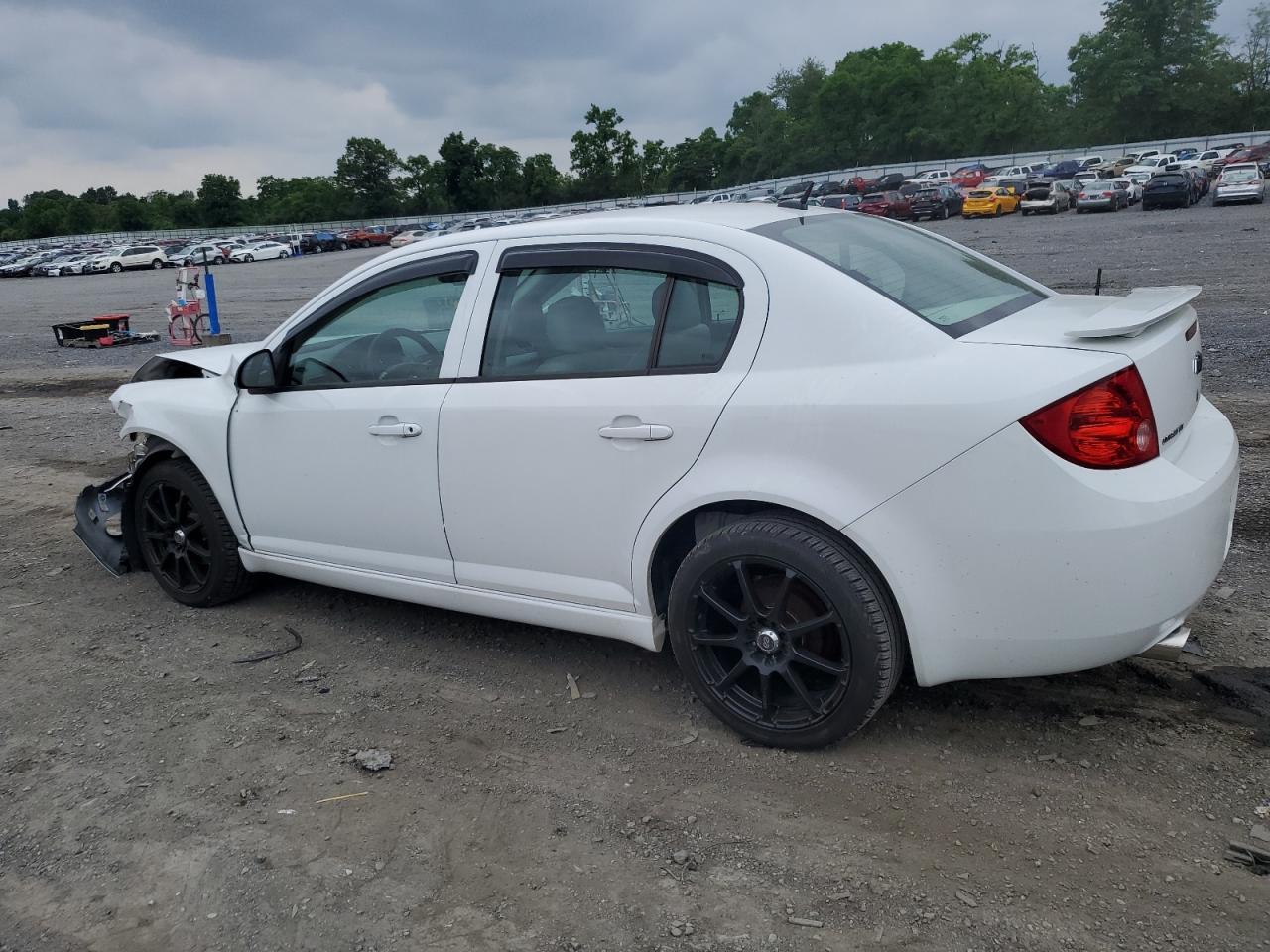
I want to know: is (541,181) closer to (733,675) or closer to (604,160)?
(604,160)

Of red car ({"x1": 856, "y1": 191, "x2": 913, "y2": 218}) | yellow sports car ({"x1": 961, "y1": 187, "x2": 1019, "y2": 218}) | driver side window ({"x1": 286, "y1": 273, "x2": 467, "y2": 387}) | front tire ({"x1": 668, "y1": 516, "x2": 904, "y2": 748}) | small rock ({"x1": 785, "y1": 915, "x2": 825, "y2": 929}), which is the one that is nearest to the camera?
small rock ({"x1": 785, "y1": 915, "x2": 825, "y2": 929})

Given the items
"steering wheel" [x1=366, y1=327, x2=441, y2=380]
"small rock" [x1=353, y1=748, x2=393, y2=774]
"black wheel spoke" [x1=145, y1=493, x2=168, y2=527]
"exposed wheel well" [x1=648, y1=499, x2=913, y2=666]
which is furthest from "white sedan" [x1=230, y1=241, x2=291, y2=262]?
"exposed wheel well" [x1=648, y1=499, x2=913, y2=666]

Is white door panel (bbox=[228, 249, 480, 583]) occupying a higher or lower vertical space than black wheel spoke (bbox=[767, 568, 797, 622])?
higher

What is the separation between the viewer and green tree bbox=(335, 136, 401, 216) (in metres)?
118

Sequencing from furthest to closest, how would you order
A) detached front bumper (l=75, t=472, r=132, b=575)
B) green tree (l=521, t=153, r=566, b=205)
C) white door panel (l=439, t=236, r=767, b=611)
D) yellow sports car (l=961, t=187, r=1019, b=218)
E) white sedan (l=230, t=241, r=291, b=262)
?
green tree (l=521, t=153, r=566, b=205)
white sedan (l=230, t=241, r=291, b=262)
yellow sports car (l=961, t=187, r=1019, b=218)
detached front bumper (l=75, t=472, r=132, b=575)
white door panel (l=439, t=236, r=767, b=611)

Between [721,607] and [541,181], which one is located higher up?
[541,181]

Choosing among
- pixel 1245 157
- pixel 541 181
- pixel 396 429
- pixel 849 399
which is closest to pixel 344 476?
pixel 396 429

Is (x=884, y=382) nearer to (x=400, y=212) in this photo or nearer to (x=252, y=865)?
(x=252, y=865)

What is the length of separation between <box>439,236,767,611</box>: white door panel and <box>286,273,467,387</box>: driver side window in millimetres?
217

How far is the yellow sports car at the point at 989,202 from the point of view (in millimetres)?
43750

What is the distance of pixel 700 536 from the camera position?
3.35 meters

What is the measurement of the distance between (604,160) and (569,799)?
11975 cm

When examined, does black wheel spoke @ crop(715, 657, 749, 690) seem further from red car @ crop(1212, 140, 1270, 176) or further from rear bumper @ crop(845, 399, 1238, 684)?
red car @ crop(1212, 140, 1270, 176)

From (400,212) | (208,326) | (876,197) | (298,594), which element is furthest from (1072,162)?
Result: (400,212)
